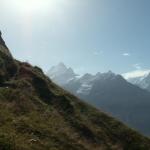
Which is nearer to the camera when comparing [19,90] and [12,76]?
[19,90]

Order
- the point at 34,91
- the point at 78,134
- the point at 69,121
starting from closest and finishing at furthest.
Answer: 1. the point at 78,134
2. the point at 69,121
3. the point at 34,91

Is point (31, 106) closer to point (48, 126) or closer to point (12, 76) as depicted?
point (48, 126)

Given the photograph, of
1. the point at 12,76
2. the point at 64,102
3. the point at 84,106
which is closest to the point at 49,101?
the point at 64,102

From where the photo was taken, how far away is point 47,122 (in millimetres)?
30906

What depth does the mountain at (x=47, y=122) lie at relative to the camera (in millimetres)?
25047

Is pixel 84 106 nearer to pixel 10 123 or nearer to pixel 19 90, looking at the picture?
pixel 19 90

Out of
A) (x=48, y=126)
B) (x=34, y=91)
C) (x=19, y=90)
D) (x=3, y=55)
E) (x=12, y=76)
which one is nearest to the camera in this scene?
(x=48, y=126)

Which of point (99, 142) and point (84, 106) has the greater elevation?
point (84, 106)

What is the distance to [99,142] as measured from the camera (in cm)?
3312

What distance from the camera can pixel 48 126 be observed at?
29.6 meters

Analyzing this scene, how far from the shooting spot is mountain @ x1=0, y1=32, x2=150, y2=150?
25.0 meters

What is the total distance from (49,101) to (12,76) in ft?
26.5

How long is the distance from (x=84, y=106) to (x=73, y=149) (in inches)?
671

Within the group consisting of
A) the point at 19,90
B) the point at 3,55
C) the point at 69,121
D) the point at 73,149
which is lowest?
the point at 73,149
